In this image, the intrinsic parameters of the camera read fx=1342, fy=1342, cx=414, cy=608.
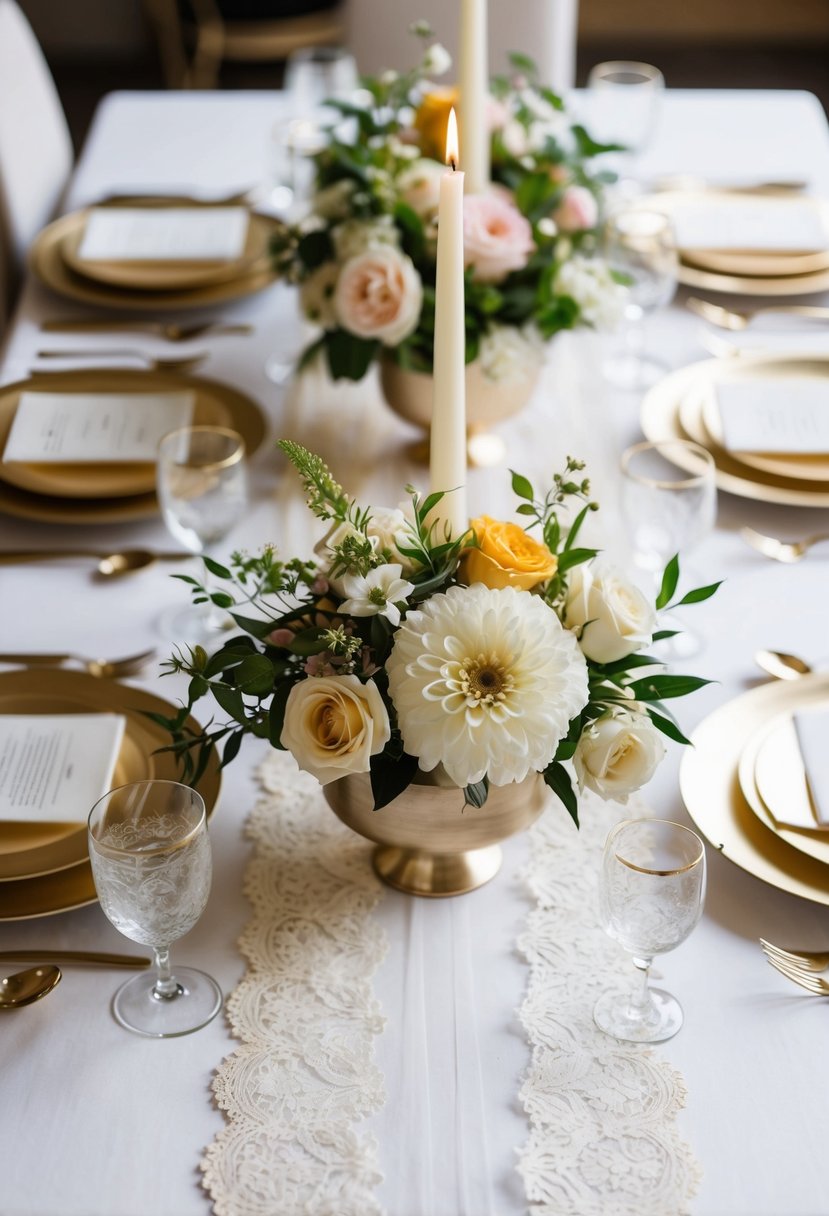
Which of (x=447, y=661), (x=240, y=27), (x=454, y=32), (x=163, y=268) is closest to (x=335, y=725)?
(x=447, y=661)

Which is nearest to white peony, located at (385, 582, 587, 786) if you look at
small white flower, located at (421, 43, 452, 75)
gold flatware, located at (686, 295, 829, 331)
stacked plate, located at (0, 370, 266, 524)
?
stacked plate, located at (0, 370, 266, 524)

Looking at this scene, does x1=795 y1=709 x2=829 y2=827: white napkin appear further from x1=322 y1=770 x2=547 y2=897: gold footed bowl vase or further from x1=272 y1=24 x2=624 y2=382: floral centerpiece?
x1=272 y1=24 x2=624 y2=382: floral centerpiece

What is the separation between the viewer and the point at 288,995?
3.05 feet

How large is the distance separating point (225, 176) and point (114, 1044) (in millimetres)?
1583

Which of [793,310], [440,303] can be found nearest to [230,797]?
[440,303]

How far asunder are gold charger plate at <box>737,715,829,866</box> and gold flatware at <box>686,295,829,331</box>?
0.73 m

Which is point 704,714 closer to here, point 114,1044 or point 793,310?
point 114,1044

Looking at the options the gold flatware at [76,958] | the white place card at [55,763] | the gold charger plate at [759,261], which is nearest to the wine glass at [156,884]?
the gold flatware at [76,958]

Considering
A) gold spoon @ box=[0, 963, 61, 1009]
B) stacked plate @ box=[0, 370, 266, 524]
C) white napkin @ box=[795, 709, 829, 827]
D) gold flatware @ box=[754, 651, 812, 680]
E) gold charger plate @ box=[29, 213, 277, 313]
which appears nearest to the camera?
gold spoon @ box=[0, 963, 61, 1009]

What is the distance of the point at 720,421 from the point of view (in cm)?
151

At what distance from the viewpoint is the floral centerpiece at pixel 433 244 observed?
4.34 ft

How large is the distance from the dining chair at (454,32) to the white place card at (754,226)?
0.64 metres

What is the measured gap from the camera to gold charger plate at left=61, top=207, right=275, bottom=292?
1.80 meters

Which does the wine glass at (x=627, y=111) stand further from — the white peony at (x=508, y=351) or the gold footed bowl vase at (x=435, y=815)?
the gold footed bowl vase at (x=435, y=815)
